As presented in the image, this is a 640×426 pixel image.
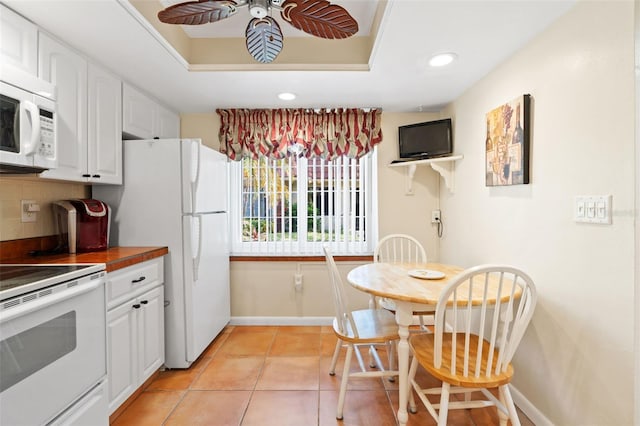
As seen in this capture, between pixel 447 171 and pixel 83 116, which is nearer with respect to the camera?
pixel 83 116

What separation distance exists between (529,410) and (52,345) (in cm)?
245

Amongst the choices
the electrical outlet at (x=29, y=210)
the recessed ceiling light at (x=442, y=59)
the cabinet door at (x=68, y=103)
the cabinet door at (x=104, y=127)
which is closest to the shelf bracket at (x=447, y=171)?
the recessed ceiling light at (x=442, y=59)

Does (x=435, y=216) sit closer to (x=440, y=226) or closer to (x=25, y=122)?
(x=440, y=226)

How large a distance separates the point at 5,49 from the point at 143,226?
4.09ft

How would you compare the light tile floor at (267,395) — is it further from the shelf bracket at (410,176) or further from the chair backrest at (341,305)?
the shelf bracket at (410,176)

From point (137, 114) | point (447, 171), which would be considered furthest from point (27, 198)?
point (447, 171)

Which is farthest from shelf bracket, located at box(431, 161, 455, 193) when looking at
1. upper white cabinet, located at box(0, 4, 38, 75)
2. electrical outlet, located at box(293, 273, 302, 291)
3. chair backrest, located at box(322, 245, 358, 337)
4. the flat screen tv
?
upper white cabinet, located at box(0, 4, 38, 75)

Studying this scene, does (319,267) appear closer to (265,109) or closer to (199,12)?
(265,109)

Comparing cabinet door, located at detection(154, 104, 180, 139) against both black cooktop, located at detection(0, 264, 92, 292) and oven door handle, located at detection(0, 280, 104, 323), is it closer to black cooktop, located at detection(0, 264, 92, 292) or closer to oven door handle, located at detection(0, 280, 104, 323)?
black cooktop, located at detection(0, 264, 92, 292)

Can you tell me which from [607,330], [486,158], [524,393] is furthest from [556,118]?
[524,393]

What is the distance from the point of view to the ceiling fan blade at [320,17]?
1.29 metres

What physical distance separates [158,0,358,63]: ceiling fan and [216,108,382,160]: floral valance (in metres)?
1.58

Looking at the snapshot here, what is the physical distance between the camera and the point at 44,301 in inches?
48.1

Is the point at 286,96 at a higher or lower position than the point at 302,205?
higher
